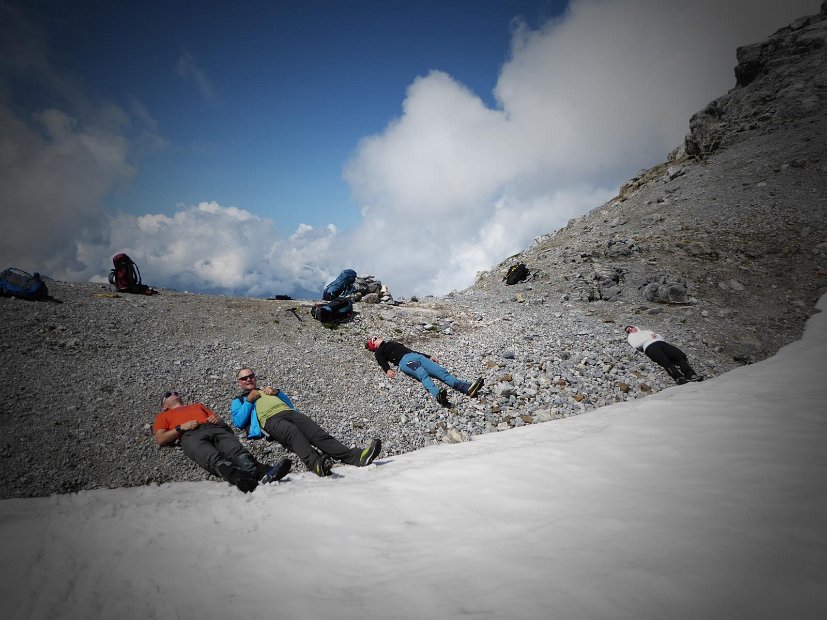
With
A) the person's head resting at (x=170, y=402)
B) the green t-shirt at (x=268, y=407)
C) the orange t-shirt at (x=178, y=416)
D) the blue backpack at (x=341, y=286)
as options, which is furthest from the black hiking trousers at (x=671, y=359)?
the person's head resting at (x=170, y=402)

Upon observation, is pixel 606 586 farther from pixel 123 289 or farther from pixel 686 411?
pixel 123 289

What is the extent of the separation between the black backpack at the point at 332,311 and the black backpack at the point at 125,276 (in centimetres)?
700

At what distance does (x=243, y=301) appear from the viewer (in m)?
13.2

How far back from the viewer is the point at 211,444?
5.61 metres

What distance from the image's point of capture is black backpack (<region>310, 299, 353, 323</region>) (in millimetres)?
11844

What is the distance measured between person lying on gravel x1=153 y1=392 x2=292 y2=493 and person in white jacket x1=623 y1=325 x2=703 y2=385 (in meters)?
9.78

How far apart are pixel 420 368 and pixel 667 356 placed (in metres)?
7.05

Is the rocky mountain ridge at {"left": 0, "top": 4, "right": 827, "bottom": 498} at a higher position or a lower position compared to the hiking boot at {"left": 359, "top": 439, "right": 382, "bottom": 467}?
higher

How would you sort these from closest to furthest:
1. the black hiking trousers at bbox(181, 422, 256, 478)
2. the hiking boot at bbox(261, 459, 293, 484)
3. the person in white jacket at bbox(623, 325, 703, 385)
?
the hiking boot at bbox(261, 459, 293, 484), the black hiking trousers at bbox(181, 422, 256, 478), the person in white jacket at bbox(623, 325, 703, 385)

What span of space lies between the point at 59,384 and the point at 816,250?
29083mm

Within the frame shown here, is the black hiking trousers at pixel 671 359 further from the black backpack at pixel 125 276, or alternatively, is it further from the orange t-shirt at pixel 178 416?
the black backpack at pixel 125 276

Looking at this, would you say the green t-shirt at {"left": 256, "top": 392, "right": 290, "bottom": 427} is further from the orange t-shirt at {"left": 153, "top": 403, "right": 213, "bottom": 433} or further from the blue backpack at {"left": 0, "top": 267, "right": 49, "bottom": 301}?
the blue backpack at {"left": 0, "top": 267, "right": 49, "bottom": 301}

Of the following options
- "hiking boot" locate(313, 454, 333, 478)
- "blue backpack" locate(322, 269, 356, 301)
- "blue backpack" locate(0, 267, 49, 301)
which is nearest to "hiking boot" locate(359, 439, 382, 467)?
"hiking boot" locate(313, 454, 333, 478)

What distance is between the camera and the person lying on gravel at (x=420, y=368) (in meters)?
7.95
